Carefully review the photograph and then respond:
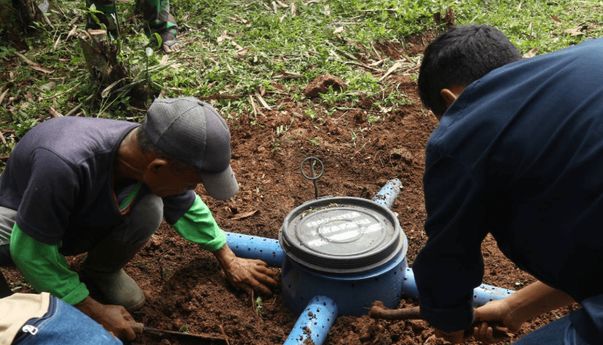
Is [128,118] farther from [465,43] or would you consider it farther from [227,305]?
[465,43]

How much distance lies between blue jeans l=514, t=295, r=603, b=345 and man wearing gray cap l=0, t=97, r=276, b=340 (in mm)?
1370

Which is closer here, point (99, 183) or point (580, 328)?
point (580, 328)

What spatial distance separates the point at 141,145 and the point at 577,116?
165cm

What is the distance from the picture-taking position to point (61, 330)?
Result: 6.07 feet

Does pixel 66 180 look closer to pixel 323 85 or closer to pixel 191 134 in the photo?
pixel 191 134

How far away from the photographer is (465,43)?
6.63 feet

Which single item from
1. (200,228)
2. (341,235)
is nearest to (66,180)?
(200,228)

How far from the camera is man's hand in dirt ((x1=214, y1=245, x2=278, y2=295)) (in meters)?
3.08

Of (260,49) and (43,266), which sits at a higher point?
(43,266)

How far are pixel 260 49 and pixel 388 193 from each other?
2.55 m

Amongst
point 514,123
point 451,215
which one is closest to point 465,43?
point 514,123

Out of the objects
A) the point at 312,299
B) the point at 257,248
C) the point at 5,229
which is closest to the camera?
the point at 5,229

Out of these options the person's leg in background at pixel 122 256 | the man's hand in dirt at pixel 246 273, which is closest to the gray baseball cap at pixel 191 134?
the person's leg in background at pixel 122 256

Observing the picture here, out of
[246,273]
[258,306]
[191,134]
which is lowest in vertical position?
[258,306]
